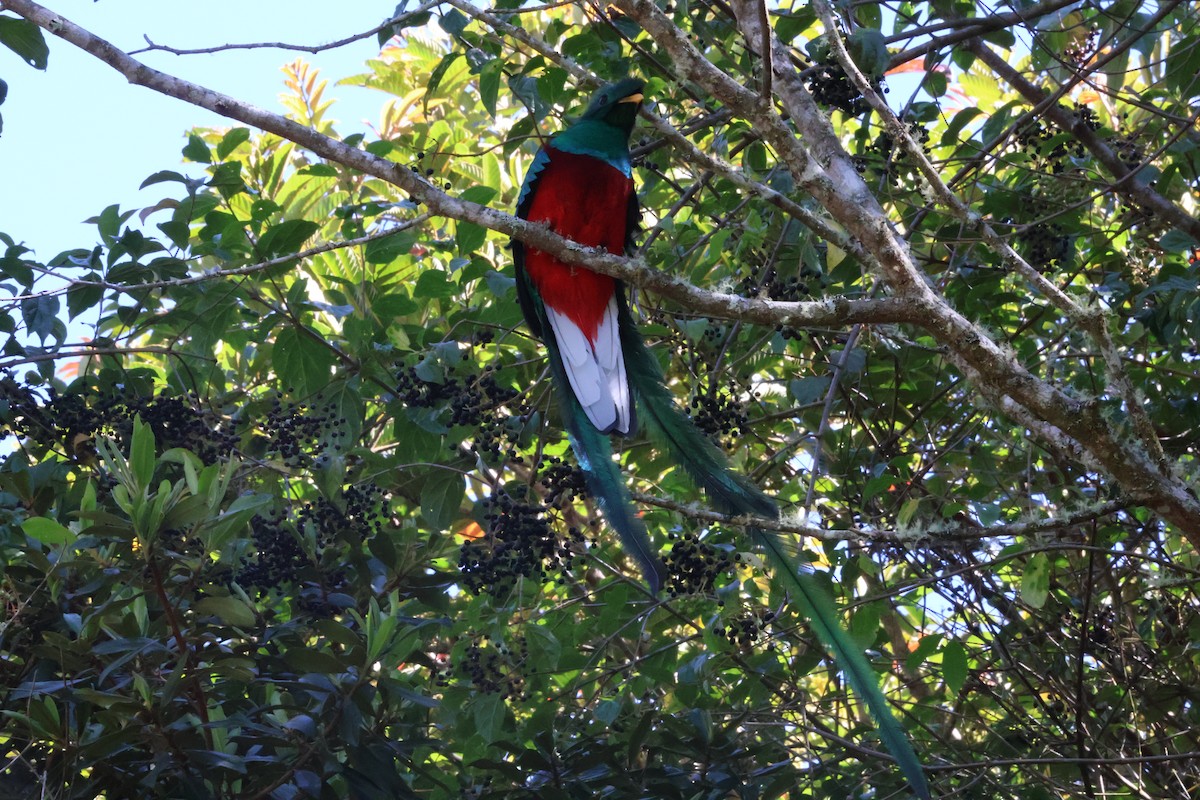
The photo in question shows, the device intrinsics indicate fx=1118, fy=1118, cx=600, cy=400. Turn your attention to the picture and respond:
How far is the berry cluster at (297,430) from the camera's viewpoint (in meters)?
2.81

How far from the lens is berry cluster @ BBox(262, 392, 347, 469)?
2814mm

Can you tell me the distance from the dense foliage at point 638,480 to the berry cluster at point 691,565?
1 cm

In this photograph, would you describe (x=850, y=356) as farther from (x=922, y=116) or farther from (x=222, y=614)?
(x=222, y=614)

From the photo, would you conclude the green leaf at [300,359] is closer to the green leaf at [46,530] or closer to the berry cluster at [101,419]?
the berry cluster at [101,419]

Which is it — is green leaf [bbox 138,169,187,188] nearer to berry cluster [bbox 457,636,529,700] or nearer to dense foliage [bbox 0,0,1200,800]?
dense foliage [bbox 0,0,1200,800]

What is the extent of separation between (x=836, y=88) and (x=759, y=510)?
103cm

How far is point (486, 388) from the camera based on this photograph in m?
2.75

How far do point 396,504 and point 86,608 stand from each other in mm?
1622

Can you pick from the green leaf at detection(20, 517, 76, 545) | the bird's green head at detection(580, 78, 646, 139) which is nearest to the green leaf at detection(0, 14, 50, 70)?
the green leaf at detection(20, 517, 76, 545)

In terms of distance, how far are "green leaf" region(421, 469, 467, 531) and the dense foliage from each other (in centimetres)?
2

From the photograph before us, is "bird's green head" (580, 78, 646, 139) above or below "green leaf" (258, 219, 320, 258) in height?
above

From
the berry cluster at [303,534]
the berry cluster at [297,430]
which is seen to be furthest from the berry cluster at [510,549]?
the berry cluster at [297,430]

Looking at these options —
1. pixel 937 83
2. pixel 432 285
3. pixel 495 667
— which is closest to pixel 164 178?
pixel 432 285

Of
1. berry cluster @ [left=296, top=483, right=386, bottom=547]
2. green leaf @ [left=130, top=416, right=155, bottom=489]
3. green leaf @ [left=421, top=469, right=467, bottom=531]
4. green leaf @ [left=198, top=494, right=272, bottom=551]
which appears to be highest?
green leaf @ [left=421, top=469, right=467, bottom=531]
